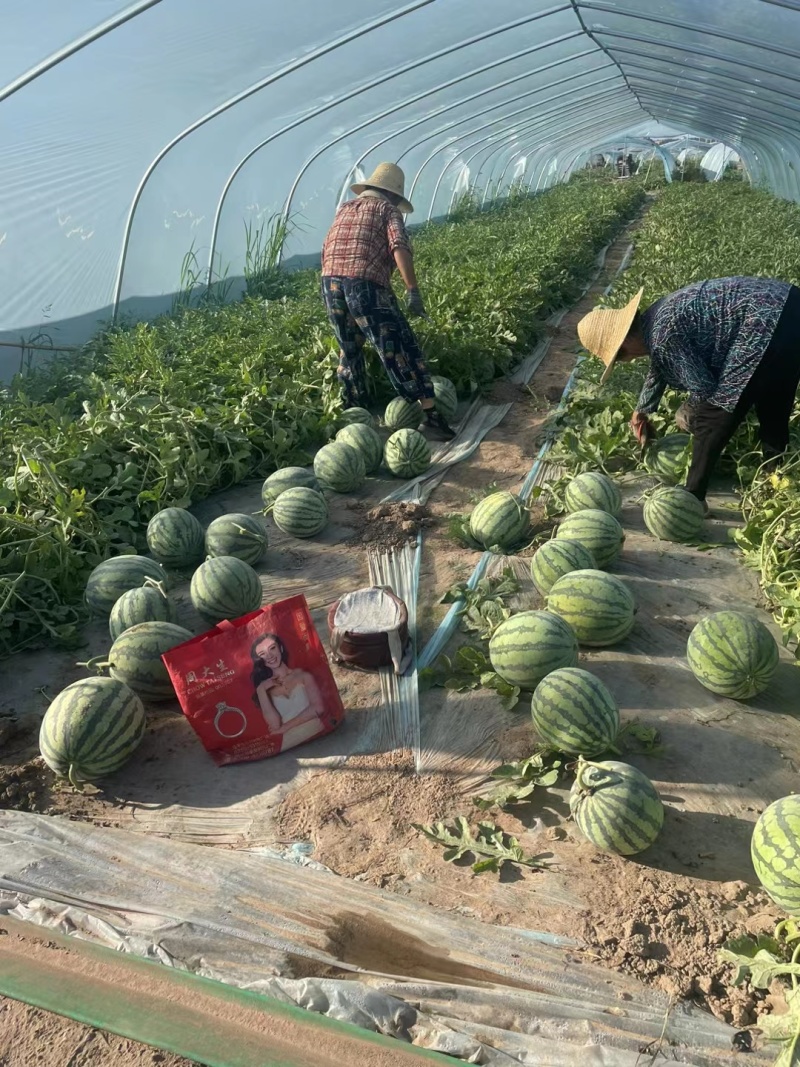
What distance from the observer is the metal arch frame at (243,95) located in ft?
28.7

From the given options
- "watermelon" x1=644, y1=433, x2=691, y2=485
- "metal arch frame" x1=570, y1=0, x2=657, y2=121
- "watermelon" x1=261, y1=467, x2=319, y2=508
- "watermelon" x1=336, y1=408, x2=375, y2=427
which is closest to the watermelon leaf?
"watermelon" x1=261, y1=467, x2=319, y2=508

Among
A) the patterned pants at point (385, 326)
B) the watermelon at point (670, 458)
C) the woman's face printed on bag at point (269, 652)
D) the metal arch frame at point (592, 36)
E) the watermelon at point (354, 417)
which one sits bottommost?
the watermelon at point (670, 458)

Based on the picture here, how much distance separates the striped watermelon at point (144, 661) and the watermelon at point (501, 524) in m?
1.81

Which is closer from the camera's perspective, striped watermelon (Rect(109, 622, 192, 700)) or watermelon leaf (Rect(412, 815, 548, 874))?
watermelon leaf (Rect(412, 815, 548, 874))

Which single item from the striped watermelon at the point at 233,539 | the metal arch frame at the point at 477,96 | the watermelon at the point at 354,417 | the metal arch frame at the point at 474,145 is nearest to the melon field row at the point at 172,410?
the watermelon at the point at 354,417

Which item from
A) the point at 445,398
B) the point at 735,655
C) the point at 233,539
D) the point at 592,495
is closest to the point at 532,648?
the point at 735,655

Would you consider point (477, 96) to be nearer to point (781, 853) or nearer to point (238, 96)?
point (238, 96)

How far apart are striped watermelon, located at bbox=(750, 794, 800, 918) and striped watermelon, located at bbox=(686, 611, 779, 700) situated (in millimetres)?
811

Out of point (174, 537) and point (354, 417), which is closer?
point (174, 537)

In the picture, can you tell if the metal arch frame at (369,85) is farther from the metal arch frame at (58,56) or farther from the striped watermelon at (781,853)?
the striped watermelon at (781,853)

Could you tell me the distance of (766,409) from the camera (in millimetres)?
4258

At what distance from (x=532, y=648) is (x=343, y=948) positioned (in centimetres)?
136

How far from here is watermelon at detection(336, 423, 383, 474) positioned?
5527mm

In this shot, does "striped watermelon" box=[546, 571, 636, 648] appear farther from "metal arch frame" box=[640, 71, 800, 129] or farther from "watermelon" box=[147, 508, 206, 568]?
"metal arch frame" box=[640, 71, 800, 129]
